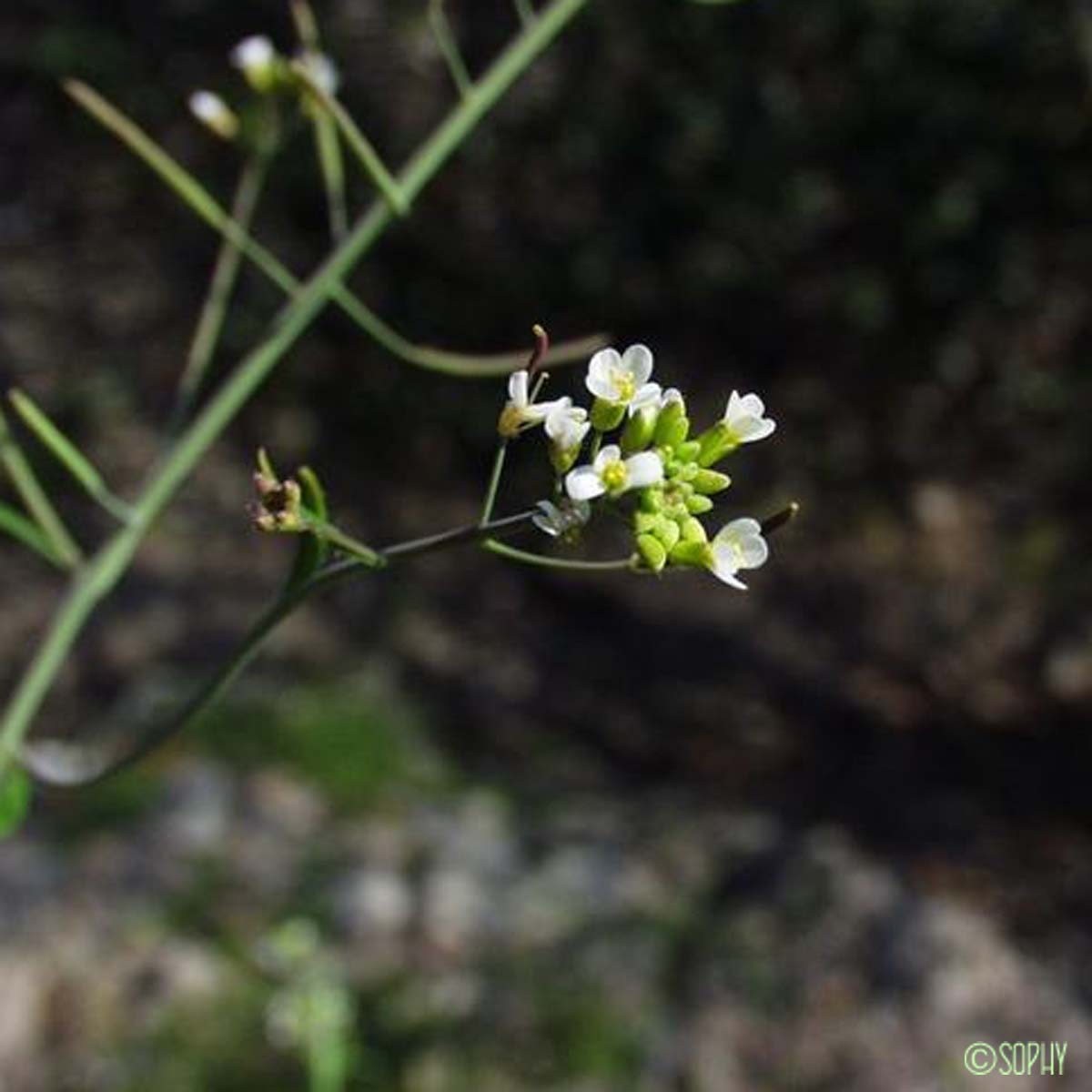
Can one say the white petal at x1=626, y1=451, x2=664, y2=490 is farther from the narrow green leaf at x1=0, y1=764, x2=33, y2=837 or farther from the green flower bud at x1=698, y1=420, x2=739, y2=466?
the narrow green leaf at x1=0, y1=764, x2=33, y2=837

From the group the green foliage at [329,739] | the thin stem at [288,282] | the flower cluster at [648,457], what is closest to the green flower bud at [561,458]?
the flower cluster at [648,457]

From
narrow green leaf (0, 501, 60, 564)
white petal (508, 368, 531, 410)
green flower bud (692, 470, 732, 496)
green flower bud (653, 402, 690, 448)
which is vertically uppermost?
narrow green leaf (0, 501, 60, 564)

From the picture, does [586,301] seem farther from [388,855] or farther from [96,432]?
[388,855]

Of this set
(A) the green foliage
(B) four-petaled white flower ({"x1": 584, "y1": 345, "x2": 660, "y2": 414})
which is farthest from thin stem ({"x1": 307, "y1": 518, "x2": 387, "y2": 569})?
(A) the green foliage

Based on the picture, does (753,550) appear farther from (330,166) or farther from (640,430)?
(330,166)

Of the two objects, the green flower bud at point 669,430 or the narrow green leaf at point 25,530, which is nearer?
the green flower bud at point 669,430

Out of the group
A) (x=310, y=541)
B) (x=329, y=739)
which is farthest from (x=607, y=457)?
(x=329, y=739)

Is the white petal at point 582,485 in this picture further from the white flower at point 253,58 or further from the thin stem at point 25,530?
the white flower at point 253,58

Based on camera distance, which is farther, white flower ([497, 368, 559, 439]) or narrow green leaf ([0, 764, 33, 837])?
narrow green leaf ([0, 764, 33, 837])
